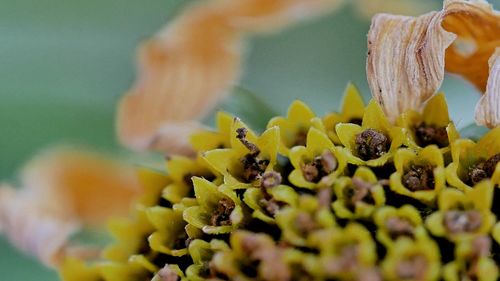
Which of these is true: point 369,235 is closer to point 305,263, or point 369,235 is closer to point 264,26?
point 305,263

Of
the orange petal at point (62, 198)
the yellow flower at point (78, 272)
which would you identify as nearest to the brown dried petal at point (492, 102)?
the yellow flower at point (78, 272)

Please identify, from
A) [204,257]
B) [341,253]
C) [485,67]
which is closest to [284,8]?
[485,67]

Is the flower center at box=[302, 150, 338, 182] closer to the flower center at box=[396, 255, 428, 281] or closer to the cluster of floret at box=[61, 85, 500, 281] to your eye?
the cluster of floret at box=[61, 85, 500, 281]

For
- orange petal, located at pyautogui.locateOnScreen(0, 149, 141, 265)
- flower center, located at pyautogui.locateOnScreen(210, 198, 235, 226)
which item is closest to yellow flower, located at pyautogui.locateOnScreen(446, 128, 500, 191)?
flower center, located at pyautogui.locateOnScreen(210, 198, 235, 226)

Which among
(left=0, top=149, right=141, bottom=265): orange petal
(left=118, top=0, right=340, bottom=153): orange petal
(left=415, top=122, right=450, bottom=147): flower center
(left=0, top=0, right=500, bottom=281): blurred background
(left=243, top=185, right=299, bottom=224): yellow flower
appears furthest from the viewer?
(left=0, top=0, right=500, bottom=281): blurred background

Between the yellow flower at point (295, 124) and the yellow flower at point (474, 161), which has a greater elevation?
the yellow flower at point (295, 124)

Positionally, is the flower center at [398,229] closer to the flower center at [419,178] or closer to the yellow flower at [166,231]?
the flower center at [419,178]
